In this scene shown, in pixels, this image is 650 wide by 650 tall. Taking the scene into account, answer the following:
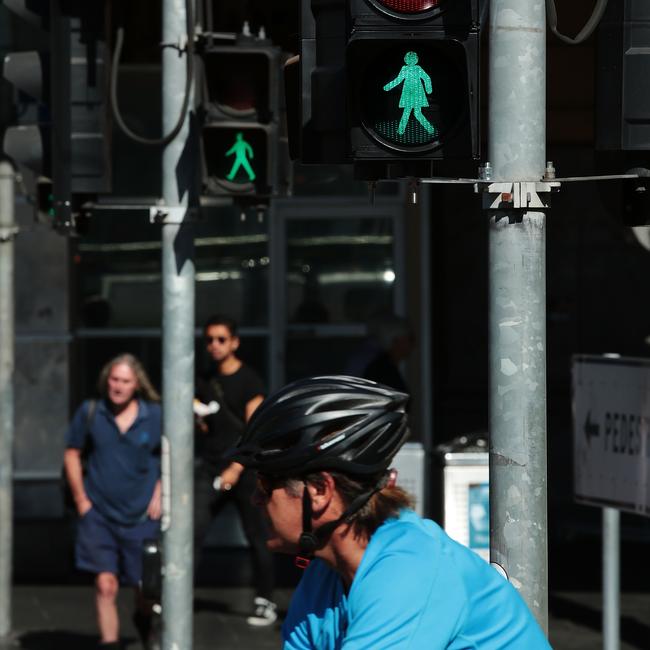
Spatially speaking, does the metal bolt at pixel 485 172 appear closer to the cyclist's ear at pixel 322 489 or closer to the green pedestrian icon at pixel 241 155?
the cyclist's ear at pixel 322 489

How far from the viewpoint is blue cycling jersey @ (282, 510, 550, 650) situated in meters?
2.71

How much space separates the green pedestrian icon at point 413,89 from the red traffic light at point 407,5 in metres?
0.13

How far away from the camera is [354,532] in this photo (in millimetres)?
2990

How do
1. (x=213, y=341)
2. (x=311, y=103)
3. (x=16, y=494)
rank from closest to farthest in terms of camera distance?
1. (x=311, y=103)
2. (x=213, y=341)
3. (x=16, y=494)

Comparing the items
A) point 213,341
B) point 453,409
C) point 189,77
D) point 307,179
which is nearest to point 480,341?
point 453,409

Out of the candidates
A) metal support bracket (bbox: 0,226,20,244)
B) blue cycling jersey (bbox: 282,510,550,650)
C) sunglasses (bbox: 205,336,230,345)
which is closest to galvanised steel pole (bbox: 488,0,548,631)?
blue cycling jersey (bbox: 282,510,550,650)

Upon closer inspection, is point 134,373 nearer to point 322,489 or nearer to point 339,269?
point 339,269

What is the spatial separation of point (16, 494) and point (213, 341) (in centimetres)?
262

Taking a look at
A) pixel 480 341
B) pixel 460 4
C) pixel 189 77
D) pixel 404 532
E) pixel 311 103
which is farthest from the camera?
pixel 480 341

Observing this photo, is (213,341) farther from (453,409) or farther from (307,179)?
(453,409)

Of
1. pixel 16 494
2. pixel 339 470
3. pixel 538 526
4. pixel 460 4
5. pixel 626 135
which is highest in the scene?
pixel 460 4

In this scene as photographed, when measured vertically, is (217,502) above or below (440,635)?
below

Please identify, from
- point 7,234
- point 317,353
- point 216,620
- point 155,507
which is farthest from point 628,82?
point 317,353

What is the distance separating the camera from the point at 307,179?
35.9ft
